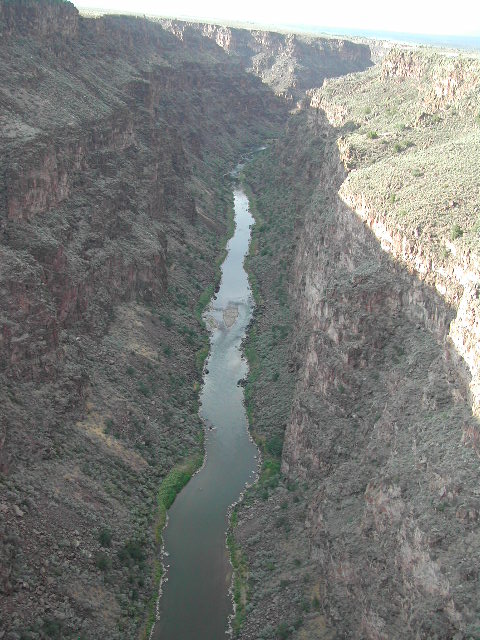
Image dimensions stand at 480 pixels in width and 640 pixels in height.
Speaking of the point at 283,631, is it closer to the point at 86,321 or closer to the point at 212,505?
the point at 212,505

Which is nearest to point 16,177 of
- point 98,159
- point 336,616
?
point 98,159

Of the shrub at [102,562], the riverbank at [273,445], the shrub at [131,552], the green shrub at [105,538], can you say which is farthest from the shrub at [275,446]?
the shrub at [102,562]

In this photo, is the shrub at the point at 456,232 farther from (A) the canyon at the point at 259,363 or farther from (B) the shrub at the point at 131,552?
(B) the shrub at the point at 131,552

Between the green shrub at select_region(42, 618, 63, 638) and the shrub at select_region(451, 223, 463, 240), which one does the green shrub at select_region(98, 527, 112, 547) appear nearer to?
the green shrub at select_region(42, 618, 63, 638)

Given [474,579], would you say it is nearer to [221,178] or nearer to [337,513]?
[337,513]

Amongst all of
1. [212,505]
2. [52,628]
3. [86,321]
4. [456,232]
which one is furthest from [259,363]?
[52,628]

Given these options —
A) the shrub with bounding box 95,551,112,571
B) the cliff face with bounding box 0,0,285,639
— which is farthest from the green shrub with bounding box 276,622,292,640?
the shrub with bounding box 95,551,112,571
